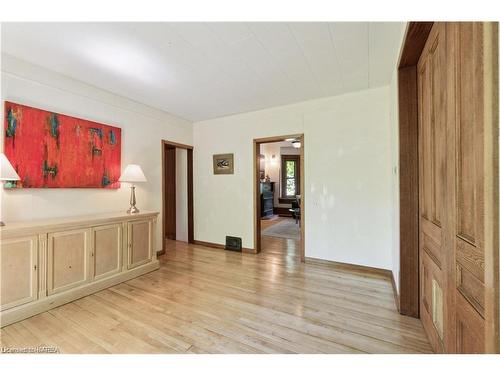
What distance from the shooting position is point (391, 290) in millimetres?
2449

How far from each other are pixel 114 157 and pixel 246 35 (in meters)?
2.43

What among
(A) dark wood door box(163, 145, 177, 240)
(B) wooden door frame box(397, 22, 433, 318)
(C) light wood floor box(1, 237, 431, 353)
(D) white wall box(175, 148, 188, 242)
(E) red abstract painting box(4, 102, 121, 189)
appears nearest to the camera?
(C) light wood floor box(1, 237, 431, 353)

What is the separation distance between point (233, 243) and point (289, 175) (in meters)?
5.32

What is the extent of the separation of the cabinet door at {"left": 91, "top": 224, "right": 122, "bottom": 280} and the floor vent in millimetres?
1898

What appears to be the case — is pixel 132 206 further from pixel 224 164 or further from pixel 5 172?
pixel 224 164

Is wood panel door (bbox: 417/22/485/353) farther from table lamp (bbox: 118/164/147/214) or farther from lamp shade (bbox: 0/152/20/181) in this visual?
table lamp (bbox: 118/164/147/214)

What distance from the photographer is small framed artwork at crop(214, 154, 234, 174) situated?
4125 mm

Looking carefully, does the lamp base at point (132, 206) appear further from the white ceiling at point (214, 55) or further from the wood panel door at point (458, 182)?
the wood panel door at point (458, 182)

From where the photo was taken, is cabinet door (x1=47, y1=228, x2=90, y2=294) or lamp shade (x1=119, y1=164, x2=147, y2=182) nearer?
cabinet door (x1=47, y1=228, x2=90, y2=294)

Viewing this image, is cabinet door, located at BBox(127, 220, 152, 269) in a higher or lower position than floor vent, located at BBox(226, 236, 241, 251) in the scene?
higher

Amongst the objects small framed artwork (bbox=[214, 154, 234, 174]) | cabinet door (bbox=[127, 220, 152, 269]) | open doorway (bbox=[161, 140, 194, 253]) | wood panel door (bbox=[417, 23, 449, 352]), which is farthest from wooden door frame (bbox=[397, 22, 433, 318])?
open doorway (bbox=[161, 140, 194, 253])

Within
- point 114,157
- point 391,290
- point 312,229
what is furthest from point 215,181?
point 391,290

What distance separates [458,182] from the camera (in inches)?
37.6

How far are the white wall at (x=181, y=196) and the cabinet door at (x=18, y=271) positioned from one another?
2.77m
